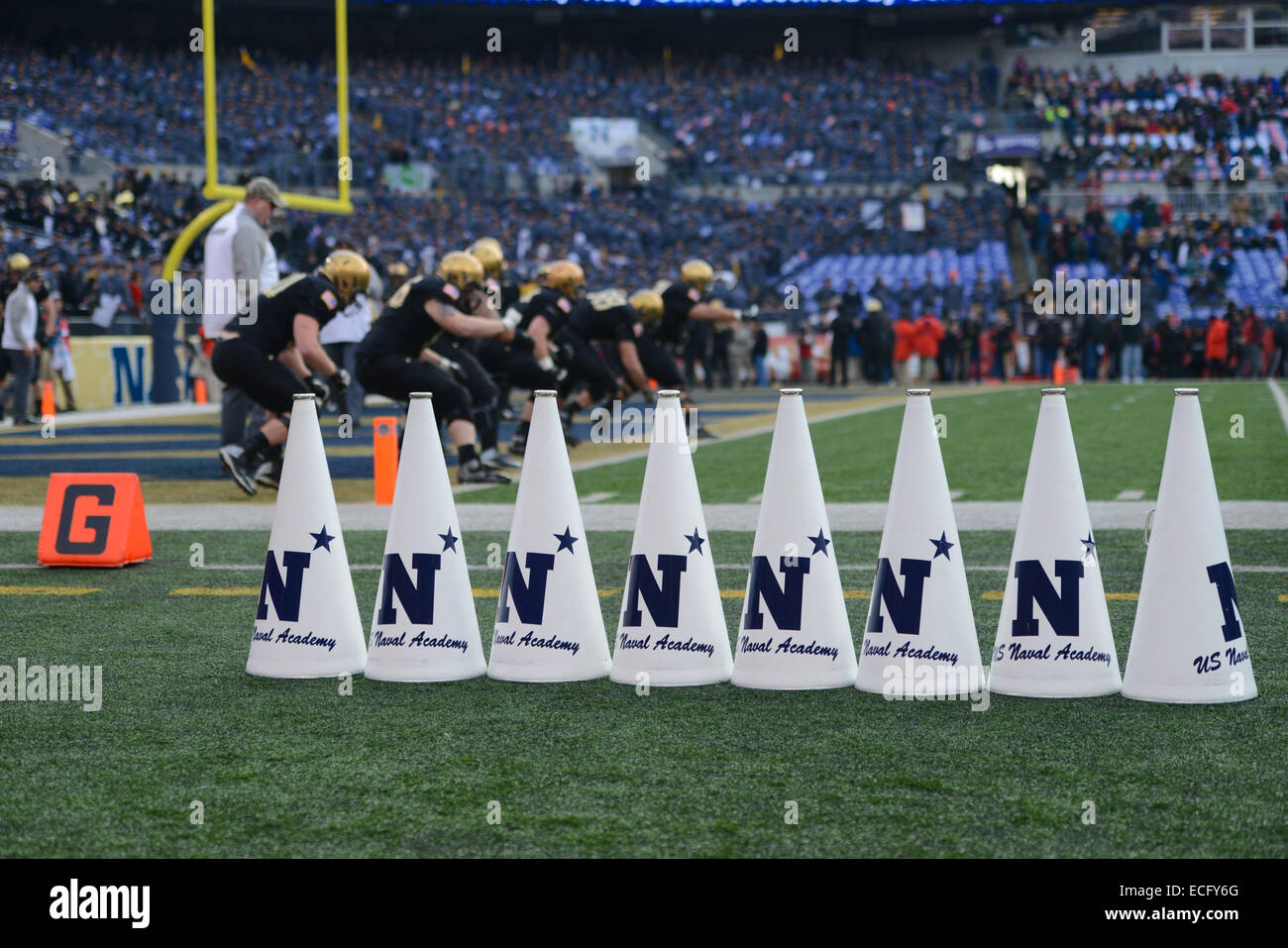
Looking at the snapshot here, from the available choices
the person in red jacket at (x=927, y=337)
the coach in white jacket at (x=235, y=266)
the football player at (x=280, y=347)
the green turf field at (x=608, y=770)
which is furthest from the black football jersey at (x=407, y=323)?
the person in red jacket at (x=927, y=337)

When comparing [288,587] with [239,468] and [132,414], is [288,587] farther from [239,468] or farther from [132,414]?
[132,414]

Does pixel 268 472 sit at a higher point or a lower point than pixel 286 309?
lower

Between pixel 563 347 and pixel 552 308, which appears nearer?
pixel 552 308

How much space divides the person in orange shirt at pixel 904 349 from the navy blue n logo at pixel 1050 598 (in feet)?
93.0

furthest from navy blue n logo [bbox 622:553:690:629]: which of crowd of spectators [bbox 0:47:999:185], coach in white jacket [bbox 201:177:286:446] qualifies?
crowd of spectators [bbox 0:47:999:185]

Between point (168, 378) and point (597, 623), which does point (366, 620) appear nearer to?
point (597, 623)

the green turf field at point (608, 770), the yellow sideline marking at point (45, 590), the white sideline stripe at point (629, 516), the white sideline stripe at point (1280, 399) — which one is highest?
the green turf field at point (608, 770)

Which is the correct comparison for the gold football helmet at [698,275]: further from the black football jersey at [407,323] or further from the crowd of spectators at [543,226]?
the crowd of spectators at [543,226]

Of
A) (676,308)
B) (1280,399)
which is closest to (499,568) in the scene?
(676,308)

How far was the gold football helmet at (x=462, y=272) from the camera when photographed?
11.7m

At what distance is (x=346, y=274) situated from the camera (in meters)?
10.9

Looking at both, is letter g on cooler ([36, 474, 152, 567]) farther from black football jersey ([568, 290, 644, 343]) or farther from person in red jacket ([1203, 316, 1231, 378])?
person in red jacket ([1203, 316, 1231, 378])

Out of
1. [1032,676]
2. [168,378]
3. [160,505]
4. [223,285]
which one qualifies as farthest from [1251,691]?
[168,378]

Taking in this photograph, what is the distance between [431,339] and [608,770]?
26.0 ft
